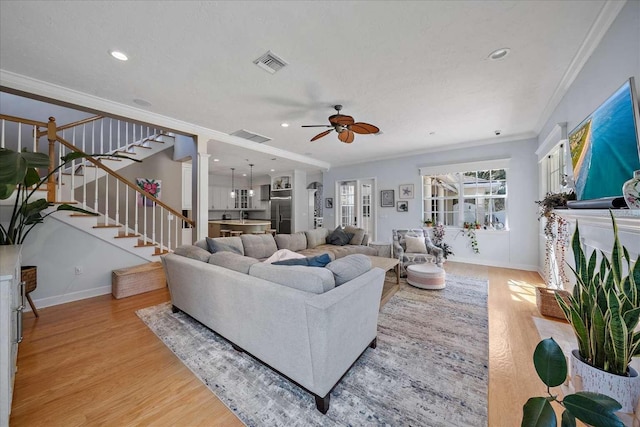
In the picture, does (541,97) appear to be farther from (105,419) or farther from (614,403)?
(105,419)

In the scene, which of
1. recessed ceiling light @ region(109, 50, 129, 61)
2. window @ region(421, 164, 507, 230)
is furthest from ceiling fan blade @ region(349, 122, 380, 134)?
window @ region(421, 164, 507, 230)

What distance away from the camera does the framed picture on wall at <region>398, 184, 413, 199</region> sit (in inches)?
244

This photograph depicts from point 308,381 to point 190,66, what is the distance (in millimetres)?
3065

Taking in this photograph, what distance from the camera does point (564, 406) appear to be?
829 millimetres

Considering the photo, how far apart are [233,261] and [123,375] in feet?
3.75

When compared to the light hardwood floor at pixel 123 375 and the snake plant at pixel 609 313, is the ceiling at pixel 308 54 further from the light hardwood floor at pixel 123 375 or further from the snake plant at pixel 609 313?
the light hardwood floor at pixel 123 375

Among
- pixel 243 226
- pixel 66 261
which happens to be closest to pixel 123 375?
pixel 66 261

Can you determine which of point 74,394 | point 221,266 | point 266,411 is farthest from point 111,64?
point 266,411

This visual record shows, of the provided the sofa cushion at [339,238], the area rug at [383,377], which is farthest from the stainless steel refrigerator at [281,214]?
the area rug at [383,377]

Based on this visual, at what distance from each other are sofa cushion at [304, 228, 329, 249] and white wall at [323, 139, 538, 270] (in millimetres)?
2161

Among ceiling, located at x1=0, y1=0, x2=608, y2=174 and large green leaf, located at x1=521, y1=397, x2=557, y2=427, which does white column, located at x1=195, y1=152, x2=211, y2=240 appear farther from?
large green leaf, located at x1=521, y1=397, x2=557, y2=427

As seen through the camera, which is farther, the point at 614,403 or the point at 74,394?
the point at 74,394

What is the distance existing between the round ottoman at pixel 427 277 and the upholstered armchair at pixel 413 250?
48 cm

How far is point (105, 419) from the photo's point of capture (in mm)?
1440
